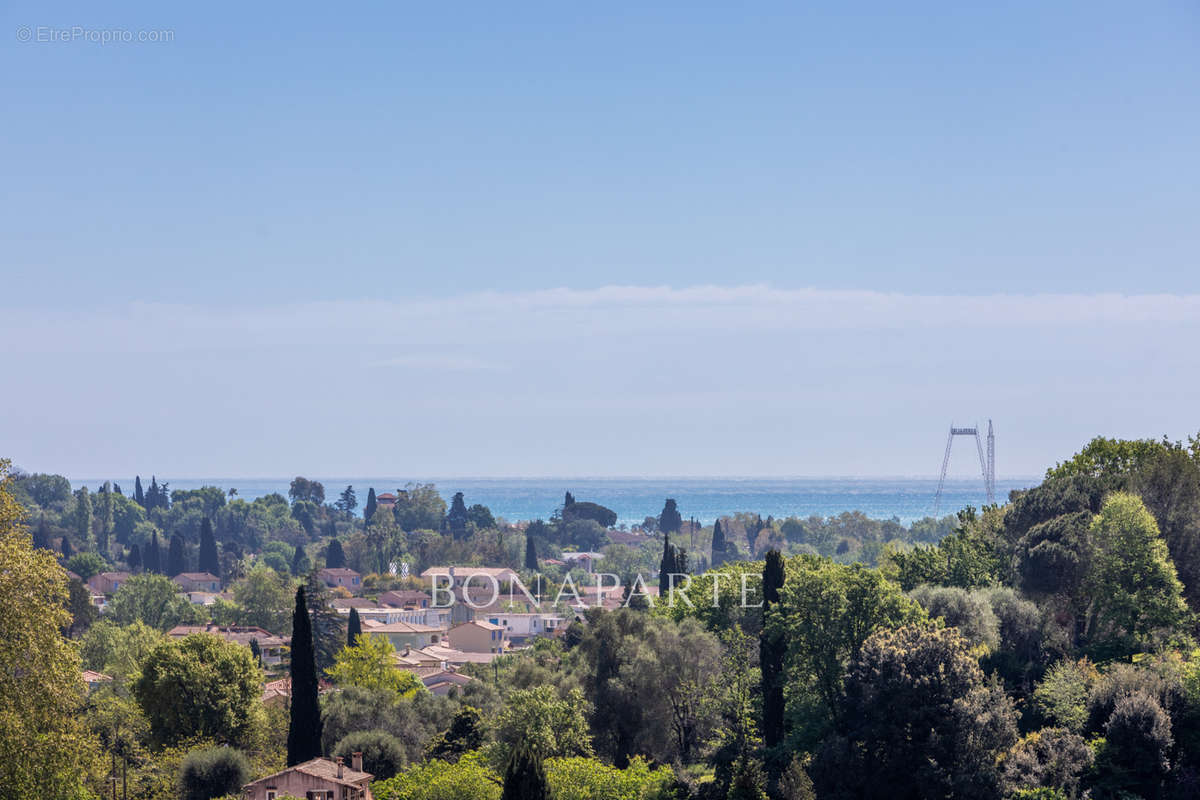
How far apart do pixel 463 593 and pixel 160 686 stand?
73.6 meters

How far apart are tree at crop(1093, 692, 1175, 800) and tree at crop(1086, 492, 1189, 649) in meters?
7.57

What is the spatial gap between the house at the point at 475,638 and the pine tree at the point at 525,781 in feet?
207

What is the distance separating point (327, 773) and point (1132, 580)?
27.1 meters

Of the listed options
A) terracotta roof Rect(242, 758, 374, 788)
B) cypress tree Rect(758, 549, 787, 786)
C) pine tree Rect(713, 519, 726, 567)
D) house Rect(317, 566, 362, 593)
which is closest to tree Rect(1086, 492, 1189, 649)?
cypress tree Rect(758, 549, 787, 786)

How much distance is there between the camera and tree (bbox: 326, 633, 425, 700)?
60375 millimetres

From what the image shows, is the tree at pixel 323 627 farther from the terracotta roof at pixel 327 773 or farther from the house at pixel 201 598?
the house at pixel 201 598

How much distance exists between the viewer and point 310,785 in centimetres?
3944

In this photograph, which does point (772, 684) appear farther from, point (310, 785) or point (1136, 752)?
point (310, 785)

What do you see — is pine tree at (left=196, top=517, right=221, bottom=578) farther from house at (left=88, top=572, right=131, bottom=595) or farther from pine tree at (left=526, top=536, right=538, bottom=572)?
pine tree at (left=526, top=536, right=538, bottom=572)

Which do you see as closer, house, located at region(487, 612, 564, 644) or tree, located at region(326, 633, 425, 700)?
tree, located at region(326, 633, 425, 700)

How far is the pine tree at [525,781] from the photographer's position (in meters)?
31.9

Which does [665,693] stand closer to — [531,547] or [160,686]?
[160,686]

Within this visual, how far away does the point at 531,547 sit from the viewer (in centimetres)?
15262

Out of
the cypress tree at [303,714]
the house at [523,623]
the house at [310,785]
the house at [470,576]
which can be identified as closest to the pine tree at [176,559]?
the house at [470,576]
